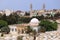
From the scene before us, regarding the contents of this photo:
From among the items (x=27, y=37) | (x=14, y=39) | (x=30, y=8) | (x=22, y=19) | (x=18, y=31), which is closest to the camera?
(x=14, y=39)

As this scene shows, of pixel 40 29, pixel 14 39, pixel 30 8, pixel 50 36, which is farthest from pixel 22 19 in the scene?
pixel 14 39

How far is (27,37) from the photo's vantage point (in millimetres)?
12914

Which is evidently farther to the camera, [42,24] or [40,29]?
[42,24]

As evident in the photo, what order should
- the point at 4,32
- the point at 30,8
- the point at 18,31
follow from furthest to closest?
1. the point at 30,8
2. the point at 18,31
3. the point at 4,32

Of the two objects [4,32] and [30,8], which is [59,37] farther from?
[30,8]

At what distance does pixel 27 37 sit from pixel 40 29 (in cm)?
252

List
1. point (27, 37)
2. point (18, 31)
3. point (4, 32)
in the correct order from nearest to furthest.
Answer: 1. point (27, 37)
2. point (4, 32)
3. point (18, 31)

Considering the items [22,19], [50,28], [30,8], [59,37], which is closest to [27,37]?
[59,37]

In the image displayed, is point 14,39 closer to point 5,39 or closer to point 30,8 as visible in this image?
point 5,39

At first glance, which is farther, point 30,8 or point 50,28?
point 30,8

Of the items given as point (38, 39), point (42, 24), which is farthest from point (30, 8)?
point (38, 39)

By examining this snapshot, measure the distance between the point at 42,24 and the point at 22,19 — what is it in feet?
18.7

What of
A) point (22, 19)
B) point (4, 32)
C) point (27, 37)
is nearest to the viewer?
point (27, 37)

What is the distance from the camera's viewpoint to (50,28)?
16.1 m
